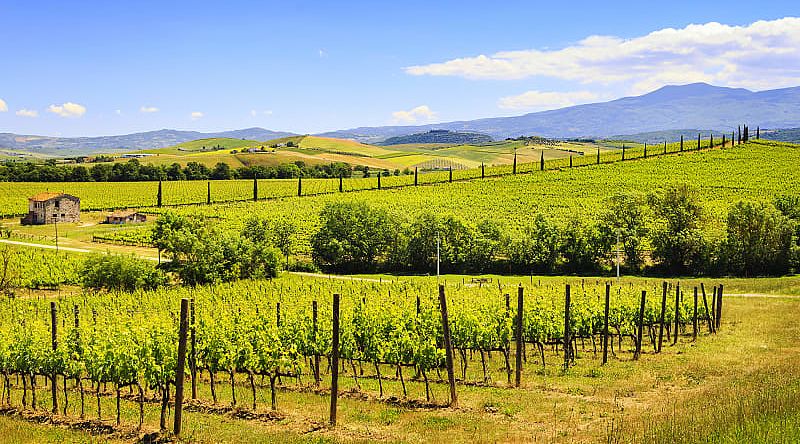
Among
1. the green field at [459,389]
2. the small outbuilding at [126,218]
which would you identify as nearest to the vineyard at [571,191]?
the small outbuilding at [126,218]

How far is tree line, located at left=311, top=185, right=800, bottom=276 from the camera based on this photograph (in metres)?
60.5

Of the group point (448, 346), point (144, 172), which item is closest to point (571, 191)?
point (144, 172)

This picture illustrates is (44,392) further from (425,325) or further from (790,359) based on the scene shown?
(790,359)

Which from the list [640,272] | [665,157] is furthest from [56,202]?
[665,157]

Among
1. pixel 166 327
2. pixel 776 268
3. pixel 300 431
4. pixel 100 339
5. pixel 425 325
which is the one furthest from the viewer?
pixel 776 268

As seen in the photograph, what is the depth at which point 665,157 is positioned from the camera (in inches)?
4862

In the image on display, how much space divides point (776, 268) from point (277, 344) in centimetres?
5677

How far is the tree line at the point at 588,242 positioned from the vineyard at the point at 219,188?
43897 mm

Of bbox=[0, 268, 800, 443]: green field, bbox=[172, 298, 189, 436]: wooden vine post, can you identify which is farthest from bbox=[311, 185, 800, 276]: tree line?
bbox=[172, 298, 189, 436]: wooden vine post

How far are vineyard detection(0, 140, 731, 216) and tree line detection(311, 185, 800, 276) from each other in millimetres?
43897

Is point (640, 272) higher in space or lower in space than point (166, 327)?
lower

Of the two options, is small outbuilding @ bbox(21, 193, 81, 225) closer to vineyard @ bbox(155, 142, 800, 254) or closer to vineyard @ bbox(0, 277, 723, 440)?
vineyard @ bbox(155, 142, 800, 254)

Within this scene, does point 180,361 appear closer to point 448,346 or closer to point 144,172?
point 448,346

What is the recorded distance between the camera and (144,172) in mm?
137875
